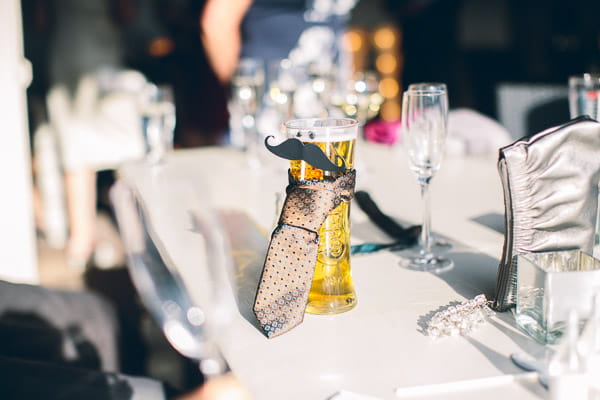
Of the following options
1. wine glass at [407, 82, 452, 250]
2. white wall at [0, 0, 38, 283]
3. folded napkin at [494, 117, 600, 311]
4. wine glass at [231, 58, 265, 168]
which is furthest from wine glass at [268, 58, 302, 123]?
white wall at [0, 0, 38, 283]

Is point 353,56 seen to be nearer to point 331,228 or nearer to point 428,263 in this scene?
point 428,263

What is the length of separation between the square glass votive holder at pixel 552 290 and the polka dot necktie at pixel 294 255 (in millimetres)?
229

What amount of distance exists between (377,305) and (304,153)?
23cm

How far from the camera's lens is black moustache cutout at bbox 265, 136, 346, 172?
69 centimetres

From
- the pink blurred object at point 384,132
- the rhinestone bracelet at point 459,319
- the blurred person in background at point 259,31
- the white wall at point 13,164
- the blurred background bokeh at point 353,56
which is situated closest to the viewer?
the rhinestone bracelet at point 459,319

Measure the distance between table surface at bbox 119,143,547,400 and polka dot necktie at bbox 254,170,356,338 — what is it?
3cm

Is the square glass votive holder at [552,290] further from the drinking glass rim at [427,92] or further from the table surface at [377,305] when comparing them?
the drinking glass rim at [427,92]

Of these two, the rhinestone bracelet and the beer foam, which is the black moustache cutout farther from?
the rhinestone bracelet

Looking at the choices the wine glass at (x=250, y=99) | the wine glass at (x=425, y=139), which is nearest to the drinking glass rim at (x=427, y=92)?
the wine glass at (x=425, y=139)

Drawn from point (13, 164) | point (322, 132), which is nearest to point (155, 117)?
point (13, 164)

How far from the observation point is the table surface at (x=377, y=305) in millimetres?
604

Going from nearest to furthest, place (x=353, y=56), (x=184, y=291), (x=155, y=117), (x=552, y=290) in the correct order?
(x=552, y=290) → (x=184, y=291) → (x=155, y=117) → (x=353, y=56)

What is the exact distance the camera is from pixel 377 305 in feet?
2.55

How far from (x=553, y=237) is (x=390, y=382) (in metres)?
0.29
